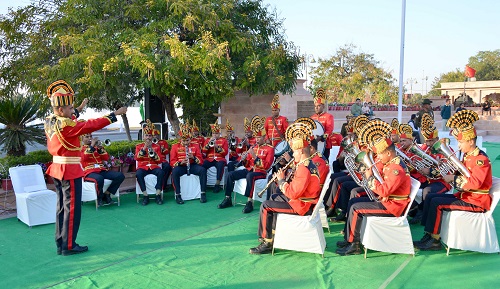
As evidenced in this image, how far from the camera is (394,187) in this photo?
496cm

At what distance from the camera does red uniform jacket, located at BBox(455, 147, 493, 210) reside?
5.11 meters

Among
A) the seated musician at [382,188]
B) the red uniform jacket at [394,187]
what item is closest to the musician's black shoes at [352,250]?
the seated musician at [382,188]

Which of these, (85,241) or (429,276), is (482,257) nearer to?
(429,276)

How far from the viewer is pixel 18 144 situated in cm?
797

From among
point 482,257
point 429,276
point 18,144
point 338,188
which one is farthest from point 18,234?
point 482,257

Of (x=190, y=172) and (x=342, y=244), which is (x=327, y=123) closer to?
(x=190, y=172)

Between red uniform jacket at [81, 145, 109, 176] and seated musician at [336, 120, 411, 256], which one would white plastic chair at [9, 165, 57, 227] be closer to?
red uniform jacket at [81, 145, 109, 176]

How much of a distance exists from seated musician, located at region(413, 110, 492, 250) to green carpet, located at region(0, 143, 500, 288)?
0.35 m

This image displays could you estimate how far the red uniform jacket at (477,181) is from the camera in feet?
16.8

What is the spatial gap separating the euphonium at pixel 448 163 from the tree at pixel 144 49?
437 cm

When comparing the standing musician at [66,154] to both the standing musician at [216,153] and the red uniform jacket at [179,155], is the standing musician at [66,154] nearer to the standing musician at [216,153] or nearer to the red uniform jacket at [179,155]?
the red uniform jacket at [179,155]

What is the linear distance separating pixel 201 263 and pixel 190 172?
3.43m

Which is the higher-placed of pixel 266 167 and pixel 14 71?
pixel 14 71

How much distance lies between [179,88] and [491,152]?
11561 millimetres
